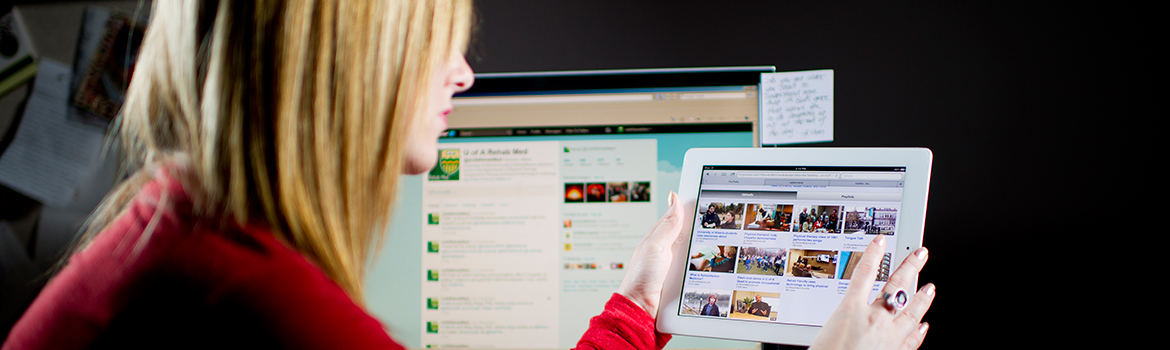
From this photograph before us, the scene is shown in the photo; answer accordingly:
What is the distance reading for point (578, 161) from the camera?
799 millimetres

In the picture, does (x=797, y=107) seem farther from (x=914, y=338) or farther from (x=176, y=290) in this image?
(x=176, y=290)

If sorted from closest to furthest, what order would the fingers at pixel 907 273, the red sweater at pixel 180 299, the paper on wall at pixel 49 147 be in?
1. the red sweater at pixel 180 299
2. the fingers at pixel 907 273
3. the paper on wall at pixel 49 147

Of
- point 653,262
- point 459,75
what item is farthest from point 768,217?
point 459,75

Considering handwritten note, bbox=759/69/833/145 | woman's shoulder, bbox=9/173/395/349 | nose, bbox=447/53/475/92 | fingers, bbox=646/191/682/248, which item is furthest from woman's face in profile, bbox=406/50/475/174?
handwritten note, bbox=759/69/833/145

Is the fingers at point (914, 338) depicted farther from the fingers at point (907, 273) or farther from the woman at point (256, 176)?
the woman at point (256, 176)

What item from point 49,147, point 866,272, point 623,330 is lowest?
point 623,330

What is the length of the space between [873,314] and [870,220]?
112 millimetres

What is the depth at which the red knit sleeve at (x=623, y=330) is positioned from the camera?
25.1 inches

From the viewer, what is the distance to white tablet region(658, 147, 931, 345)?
0.57 meters

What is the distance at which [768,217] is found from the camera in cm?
62

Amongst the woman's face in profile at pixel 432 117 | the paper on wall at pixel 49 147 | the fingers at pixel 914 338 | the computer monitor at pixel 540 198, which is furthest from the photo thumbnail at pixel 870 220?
the paper on wall at pixel 49 147

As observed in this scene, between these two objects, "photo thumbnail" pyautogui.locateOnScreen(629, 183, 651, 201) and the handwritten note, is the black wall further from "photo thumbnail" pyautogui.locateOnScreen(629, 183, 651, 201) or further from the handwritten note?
"photo thumbnail" pyautogui.locateOnScreen(629, 183, 651, 201)

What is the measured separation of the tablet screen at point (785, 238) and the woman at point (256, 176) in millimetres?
362

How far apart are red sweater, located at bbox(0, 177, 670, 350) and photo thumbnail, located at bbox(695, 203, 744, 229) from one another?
1.41 ft
